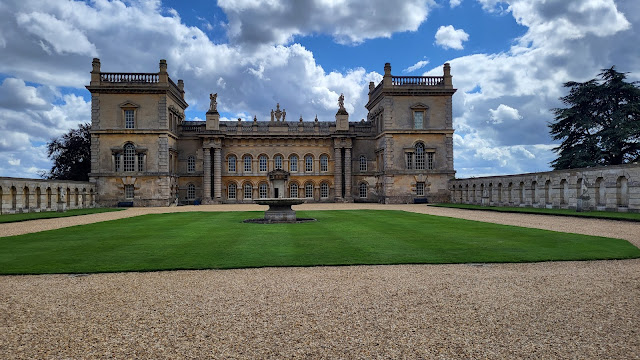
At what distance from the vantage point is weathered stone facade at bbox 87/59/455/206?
41562 millimetres

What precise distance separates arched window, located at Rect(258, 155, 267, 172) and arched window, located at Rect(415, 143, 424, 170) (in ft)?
56.7

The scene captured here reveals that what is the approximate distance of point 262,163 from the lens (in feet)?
160

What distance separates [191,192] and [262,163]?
28.6 ft

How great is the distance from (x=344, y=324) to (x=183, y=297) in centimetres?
296

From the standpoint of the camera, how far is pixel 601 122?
3825 centimetres

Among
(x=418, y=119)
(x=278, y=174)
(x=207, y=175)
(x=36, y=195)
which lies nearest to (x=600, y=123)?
(x=418, y=119)

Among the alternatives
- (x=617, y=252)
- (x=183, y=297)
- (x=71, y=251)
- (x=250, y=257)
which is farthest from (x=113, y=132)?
(x=617, y=252)

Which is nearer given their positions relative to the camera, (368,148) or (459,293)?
(459,293)

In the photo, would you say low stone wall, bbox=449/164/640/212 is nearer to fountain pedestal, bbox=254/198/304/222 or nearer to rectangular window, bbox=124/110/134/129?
fountain pedestal, bbox=254/198/304/222

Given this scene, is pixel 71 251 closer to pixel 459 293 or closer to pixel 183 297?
pixel 183 297

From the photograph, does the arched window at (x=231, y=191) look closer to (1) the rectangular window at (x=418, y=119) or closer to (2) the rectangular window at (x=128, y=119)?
(2) the rectangular window at (x=128, y=119)

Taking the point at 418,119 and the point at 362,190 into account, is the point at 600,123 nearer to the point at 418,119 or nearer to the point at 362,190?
the point at 418,119

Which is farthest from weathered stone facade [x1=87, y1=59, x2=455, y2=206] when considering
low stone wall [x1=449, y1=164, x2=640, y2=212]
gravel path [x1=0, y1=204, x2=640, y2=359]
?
gravel path [x1=0, y1=204, x2=640, y2=359]

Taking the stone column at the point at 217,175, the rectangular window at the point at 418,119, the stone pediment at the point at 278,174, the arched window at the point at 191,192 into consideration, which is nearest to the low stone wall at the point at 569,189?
the rectangular window at the point at 418,119
